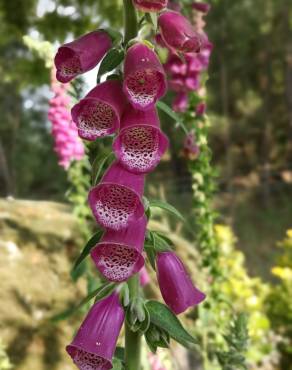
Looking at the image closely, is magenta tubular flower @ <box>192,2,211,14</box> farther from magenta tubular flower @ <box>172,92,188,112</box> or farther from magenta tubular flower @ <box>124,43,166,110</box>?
magenta tubular flower @ <box>124,43,166,110</box>

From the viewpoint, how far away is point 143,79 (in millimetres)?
982

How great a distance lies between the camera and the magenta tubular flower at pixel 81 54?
1040 mm

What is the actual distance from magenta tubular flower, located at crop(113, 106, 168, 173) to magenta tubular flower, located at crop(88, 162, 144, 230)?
3 centimetres

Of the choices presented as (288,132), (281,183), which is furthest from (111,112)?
(288,132)

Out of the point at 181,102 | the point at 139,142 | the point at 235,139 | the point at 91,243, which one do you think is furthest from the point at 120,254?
the point at 235,139

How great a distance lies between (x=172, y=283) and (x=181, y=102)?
1.13 metres

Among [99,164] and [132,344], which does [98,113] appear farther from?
[132,344]

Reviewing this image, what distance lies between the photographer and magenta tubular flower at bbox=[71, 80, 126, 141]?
102 cm

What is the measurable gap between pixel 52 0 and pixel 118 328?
4729mm

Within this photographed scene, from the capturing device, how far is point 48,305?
3.07 meters

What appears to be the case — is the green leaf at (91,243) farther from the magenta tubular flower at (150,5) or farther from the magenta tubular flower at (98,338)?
the magenta tubular flower at (150,5)

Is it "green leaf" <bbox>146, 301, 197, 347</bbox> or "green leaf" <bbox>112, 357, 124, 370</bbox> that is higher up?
"green leaf" <bbox>146, 301, 197, 347</bbox>

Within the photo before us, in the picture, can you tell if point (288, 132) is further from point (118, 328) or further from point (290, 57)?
point (118, 328)

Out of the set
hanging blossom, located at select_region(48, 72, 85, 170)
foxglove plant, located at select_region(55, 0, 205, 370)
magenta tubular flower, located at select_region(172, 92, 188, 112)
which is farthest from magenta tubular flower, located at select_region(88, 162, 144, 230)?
magenta tubular flower, located at select_region(172, 92, 188, 112)
